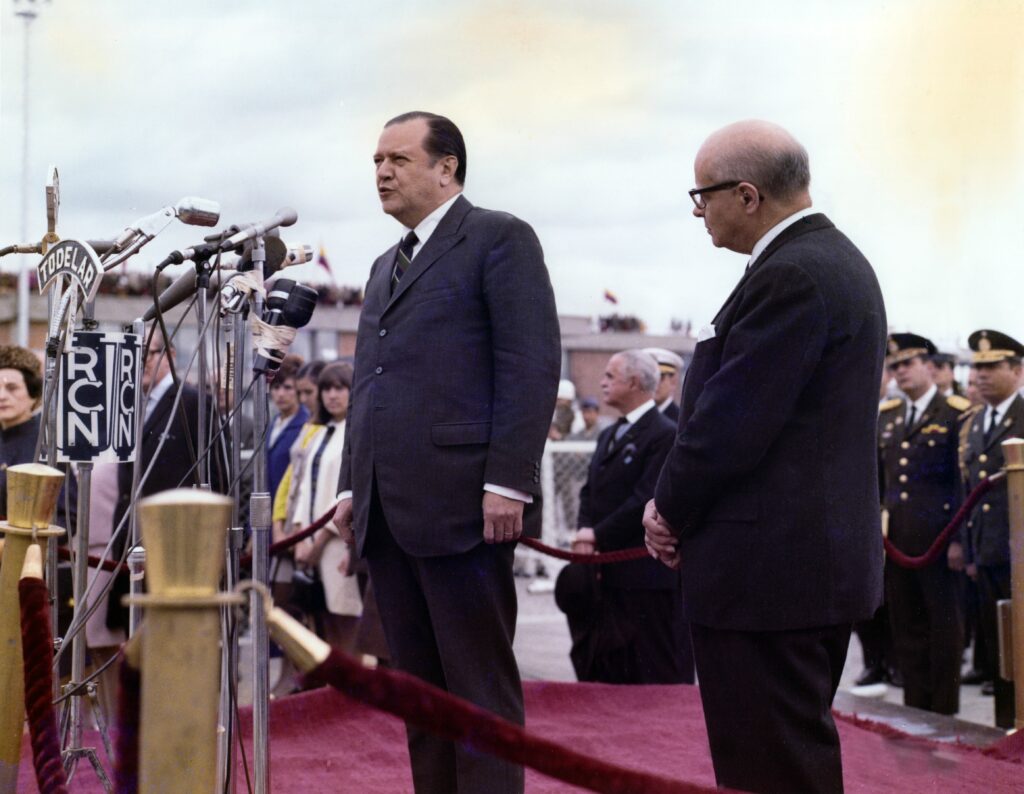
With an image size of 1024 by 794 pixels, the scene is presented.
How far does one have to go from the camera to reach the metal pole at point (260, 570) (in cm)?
320

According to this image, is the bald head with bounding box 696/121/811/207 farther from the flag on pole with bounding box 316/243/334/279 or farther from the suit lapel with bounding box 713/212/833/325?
the flag on pole with bounding box 316/243/334/279

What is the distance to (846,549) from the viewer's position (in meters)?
2.72

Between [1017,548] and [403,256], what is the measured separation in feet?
8.51

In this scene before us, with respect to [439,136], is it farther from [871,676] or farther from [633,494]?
[871,676]

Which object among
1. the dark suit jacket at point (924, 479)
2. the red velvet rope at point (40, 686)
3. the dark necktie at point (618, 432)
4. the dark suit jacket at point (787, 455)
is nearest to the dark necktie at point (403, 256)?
the dark suit jacket at point (787, 455)

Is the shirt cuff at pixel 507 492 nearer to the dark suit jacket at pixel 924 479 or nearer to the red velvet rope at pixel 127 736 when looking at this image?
the red velvet rope at pixel 127 736

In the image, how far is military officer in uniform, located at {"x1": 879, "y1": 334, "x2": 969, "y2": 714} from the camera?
6574 millimetres

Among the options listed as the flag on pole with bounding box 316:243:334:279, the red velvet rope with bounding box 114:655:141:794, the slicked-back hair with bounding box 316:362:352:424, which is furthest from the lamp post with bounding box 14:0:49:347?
the red velvet rope with bounding box 114:655:141:794

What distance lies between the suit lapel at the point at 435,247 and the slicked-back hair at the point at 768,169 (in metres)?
0.85

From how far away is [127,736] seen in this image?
6.17 feet

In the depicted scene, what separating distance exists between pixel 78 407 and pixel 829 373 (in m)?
2.08

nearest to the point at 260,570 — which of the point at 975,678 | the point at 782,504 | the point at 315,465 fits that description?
the point at 782,504

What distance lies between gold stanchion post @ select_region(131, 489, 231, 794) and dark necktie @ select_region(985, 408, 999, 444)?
19.3 ft

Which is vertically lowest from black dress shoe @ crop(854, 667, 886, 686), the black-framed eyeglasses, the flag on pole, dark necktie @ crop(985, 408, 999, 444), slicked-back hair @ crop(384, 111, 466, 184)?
black dress shoe @ crop(854, 667, 886, 686)
